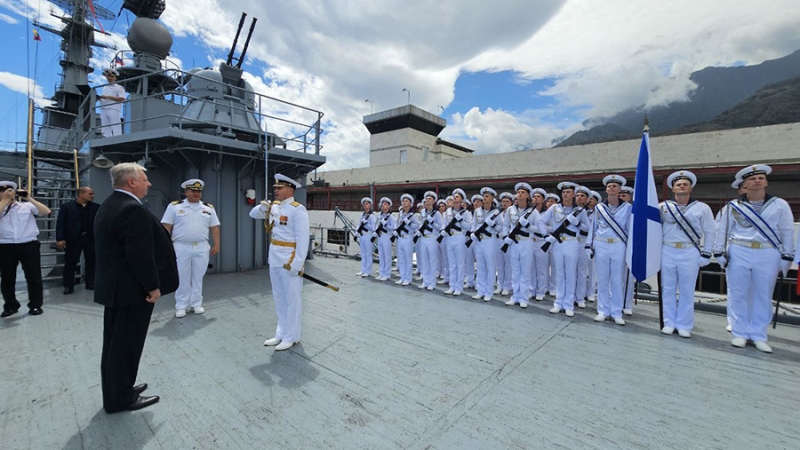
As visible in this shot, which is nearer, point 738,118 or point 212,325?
point 212,325

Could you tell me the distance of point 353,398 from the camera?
2680mm

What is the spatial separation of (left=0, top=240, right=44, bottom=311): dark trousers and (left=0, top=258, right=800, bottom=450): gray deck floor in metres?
0.32

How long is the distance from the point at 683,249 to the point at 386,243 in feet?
16.6

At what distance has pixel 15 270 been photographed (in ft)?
15.0

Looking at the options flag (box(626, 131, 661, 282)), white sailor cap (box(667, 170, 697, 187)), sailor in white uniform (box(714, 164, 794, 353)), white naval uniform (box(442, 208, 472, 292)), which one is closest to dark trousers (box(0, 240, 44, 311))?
white naval uniform (box(442, 208, 472, 292))

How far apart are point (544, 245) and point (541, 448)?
377cm

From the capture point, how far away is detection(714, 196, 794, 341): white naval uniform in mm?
3660

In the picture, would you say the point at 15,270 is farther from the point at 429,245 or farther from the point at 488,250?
the point at 488,250

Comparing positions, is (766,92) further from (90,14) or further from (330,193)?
(90,14)

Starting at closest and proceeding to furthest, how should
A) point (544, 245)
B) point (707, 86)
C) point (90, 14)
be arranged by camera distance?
point (544, 245)
point (90, 14)
point (707, 86)

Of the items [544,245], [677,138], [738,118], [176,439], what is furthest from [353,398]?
[738,118]

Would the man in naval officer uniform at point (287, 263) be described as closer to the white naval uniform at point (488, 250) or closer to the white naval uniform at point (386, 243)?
the white naval uniform at point (488, 250)

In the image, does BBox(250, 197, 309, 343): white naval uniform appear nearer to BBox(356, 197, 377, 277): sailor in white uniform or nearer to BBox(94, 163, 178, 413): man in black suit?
BBox(94, 163, 178, 413): man in black suit

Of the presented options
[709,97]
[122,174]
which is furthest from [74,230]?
[709,97]
